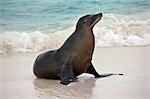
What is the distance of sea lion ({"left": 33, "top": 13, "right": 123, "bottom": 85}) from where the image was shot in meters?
1.91

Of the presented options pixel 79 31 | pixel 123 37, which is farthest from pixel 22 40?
pixel 123 37

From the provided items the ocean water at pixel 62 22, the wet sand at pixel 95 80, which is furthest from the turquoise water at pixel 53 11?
the wet sand at pixel 95 80

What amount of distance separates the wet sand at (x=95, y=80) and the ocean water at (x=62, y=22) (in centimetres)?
6

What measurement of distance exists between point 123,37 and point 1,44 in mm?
708

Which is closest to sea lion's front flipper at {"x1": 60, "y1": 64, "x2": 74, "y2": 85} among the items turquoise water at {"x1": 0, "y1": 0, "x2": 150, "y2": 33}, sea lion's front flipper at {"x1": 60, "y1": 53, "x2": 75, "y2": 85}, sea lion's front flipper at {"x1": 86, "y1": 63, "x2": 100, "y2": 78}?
sea lion's front flipper at {"x1": 60, "y1": 53, "x2": 75, "y2": 85}

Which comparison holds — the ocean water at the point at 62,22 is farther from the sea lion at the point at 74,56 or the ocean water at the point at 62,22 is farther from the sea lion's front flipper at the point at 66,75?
the sea lion's front flipper at the point at 66,75

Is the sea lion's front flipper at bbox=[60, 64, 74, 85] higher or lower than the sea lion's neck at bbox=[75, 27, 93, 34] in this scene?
lower

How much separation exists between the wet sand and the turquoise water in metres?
0.18

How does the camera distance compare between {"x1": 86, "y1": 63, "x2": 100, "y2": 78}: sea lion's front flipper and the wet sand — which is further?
{"x1": 86, "y1": 63, "x2": 100, "y2": 78}: sea lion's front flipper

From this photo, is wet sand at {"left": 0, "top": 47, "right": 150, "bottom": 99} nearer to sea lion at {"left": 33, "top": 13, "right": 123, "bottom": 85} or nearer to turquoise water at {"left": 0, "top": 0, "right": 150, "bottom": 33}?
sea lion at {"left": 33, "top": 13, "right": 123, "bottom": 85}

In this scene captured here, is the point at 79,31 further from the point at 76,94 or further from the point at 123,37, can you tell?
the point at 76,94

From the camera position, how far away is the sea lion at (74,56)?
1.91 meters

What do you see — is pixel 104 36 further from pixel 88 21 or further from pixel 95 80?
pixel 95 80

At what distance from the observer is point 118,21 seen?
2018 mm
